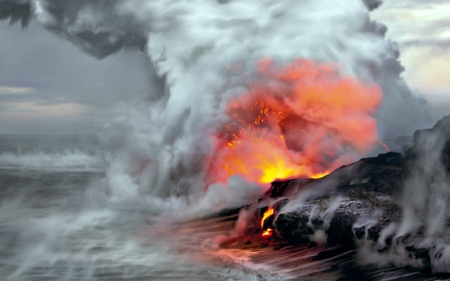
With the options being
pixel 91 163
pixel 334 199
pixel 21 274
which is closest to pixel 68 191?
pixel 21 274

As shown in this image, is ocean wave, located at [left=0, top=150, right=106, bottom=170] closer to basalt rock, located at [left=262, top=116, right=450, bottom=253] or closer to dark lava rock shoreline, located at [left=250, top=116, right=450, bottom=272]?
dark lava rock shoreline, located at [left=250, top=116, right=450, bottom=272]

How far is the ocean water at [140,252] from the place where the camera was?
34.4 m

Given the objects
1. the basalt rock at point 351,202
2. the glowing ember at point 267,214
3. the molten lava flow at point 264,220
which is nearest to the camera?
the basalt rock at point 351,202

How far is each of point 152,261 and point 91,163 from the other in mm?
140387

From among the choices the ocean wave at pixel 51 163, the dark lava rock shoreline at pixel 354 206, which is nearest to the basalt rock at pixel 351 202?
the dark lava rock shoreline at pixel 354 206

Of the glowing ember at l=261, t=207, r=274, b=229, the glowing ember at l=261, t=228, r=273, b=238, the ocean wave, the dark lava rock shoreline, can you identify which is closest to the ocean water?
the dark lava rock shoreline

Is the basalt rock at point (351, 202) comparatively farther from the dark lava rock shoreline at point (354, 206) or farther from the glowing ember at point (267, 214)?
the glowing ember at point (267, 214)

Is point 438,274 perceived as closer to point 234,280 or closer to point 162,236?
point 234,280

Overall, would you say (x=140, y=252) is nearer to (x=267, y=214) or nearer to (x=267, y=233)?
(x=267, y=233)

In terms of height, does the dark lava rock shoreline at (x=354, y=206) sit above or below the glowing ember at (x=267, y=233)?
above

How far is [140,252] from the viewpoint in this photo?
40.8m

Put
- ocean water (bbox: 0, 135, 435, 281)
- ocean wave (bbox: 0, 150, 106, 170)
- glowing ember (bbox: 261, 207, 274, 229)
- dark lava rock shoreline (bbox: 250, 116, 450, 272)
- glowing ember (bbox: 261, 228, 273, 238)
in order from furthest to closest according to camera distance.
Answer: ocean wave (bbox: 0, 150, 106, 170)
glowing ember (bbox: 261, 207, 274, 229)
glowing ember (bbox: 261, 228, 273, 238)
dark lava rock shoreline (bbox: 250, 116, 450, 272)
ocean water (bbox: 0, 135, 435, 281)

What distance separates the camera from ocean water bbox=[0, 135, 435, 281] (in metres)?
34.4

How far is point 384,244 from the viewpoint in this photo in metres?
35.3
